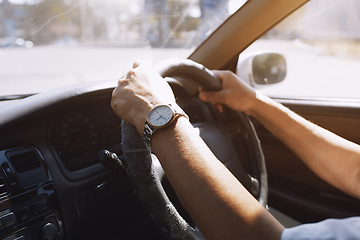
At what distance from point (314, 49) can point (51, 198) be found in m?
2.85

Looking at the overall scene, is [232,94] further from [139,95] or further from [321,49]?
[321,49]

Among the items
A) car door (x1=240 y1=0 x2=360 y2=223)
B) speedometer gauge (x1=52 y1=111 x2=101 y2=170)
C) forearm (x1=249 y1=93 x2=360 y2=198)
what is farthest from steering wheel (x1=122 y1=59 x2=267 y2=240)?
car door (x1=240 y1=0 x2=360 y2=223)

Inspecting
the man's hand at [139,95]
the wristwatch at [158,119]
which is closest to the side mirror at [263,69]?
the man's hand at [139,95]

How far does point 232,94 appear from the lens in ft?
4.85

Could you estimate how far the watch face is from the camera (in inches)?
32.3

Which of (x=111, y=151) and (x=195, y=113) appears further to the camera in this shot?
(x=195, y=113)

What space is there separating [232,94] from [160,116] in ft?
2.40

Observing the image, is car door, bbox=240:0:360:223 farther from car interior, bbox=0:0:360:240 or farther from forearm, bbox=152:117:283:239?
forearm, bbox=152:117:283:239

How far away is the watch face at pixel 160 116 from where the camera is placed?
2.69 feet

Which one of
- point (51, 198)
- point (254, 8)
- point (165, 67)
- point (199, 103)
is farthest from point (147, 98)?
point (254, 8)

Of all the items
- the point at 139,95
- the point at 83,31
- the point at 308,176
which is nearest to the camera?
the point at 139,95

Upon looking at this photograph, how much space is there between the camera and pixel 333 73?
2447 mm

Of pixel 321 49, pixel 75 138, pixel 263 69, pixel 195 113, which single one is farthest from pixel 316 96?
pixel 75 138

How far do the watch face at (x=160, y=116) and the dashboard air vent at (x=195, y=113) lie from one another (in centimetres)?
71
